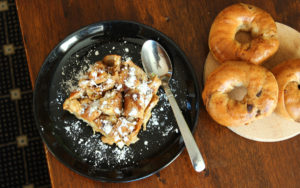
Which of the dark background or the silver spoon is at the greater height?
the silver spoon

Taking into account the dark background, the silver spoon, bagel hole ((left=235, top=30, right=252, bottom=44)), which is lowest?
the dark background

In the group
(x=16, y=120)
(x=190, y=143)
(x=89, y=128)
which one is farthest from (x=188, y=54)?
(x=16, y=120)

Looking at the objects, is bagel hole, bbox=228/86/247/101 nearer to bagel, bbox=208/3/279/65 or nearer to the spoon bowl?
bagel, bbox=208/3/279/65

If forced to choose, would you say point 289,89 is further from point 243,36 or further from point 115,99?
point 115,99

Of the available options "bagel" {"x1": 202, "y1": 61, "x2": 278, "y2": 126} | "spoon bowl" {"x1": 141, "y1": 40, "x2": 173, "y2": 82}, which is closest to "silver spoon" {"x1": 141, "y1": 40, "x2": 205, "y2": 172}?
"spoon bowl" {"x1": 141, "y1": 40, "x2": 173, "y2": 82}

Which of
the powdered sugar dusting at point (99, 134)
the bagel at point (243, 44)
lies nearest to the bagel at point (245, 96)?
the bagel at point (243, 44)

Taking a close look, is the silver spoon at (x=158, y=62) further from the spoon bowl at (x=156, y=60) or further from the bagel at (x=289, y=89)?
the bagel at (x=289, y=89)

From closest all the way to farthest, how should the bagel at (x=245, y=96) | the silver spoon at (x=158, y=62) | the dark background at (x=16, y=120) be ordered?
the bagel at (x=245, y=96)
the silver spoon at (x=158, y=62)
the dark background at (x=16, y=120)
